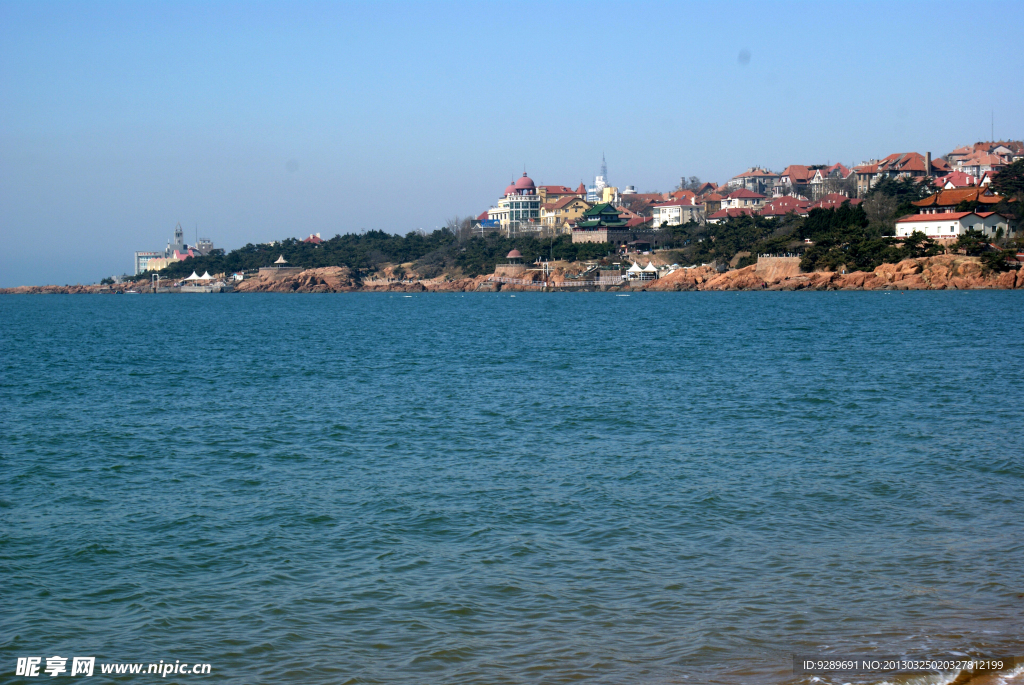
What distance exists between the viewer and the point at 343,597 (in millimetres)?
7781

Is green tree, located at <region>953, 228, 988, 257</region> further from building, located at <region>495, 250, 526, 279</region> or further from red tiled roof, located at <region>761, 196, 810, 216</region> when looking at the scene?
building, located at <region>495, 250, 526, 279</region>

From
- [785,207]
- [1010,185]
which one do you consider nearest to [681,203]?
[785,207]

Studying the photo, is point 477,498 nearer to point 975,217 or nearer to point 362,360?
point 362,360

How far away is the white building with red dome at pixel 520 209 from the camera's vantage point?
461 ft

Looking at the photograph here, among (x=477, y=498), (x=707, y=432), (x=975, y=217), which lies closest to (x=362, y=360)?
(x=707, y=432)

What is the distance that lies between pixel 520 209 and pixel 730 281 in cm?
6021

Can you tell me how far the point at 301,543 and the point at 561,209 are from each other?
436ft

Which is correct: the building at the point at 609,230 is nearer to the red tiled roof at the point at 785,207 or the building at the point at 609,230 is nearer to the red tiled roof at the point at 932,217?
the red tiled roof at the point at 785,207

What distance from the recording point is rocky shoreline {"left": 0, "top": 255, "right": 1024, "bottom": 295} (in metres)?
71.2

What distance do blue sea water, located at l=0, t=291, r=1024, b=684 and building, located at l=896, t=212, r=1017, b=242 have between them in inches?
2364

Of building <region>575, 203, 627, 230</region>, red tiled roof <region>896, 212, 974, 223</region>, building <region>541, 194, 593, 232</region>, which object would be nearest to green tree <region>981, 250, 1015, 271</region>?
red tiled roof <region>896, 212, 974, 223</region>

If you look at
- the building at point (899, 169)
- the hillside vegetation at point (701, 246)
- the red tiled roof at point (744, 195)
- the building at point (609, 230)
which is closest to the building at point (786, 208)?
the hillside vegetation at point (701, 246)

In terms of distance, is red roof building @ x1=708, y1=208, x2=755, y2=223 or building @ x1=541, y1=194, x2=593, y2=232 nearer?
red roof building @ x1=708, y1=208, x2=755, y2=223

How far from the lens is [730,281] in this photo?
89.4m
